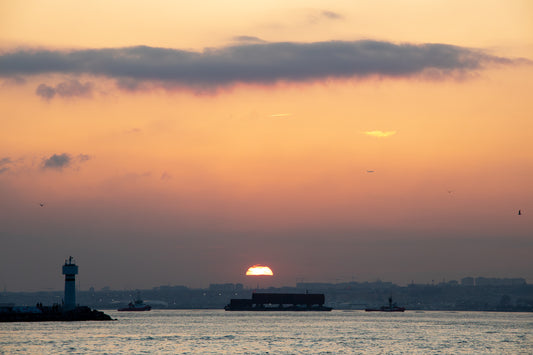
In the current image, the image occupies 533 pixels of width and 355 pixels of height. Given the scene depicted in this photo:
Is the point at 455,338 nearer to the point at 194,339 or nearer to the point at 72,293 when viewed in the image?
the point at 194,339

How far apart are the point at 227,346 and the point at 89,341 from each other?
22465 mm

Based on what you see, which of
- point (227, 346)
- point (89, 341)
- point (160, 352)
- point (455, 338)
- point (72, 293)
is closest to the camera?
point (160, 352)

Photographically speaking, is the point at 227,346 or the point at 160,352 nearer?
the point at 160,352

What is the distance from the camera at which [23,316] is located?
17550 cm

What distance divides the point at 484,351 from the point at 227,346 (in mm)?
34142

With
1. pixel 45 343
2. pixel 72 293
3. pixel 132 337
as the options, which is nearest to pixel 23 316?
pixel 72 293

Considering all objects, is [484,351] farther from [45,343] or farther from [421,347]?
[45,343]

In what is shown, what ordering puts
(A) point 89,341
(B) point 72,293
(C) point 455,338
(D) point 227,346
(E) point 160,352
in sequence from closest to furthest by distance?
(E) point 160,352, (D) point 227,346, (A) point 89,341, (C) point 455,338, (B) point 72,293

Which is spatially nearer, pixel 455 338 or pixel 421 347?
pixel 421 347

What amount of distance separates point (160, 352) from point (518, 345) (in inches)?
2051

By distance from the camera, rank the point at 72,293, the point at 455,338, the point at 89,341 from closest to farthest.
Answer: the point at 89,341
the point at 455,338
the point at 72,293

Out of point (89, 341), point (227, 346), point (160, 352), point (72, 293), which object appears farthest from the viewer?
point (72, 293)

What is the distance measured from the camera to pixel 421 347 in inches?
4471

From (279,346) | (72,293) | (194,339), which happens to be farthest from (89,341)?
(72,293)
